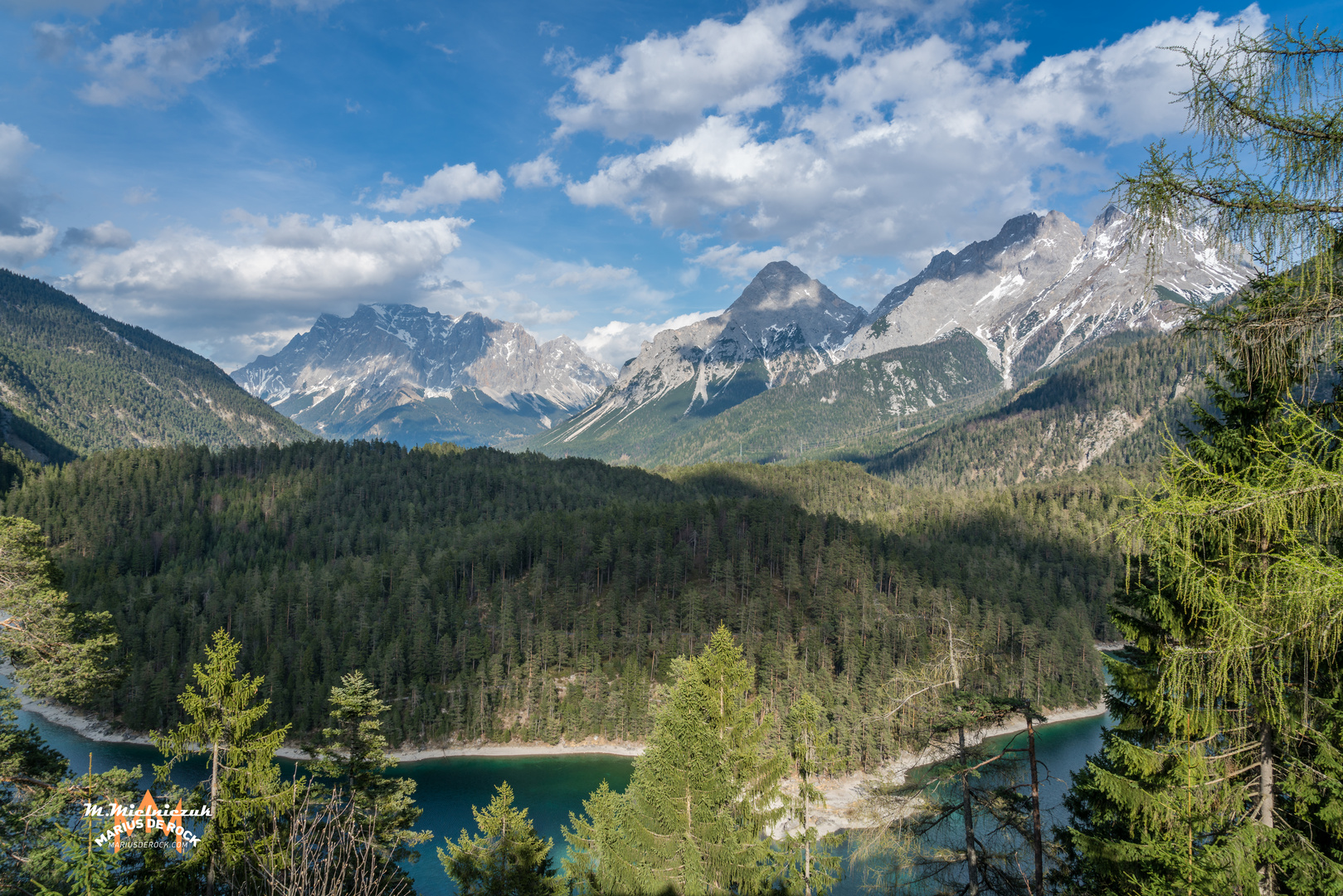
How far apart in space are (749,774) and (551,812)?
52.6m

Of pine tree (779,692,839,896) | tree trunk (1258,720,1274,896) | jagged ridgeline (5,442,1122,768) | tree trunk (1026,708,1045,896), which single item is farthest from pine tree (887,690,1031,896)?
jagged ridgeline (5,442,1122,768)

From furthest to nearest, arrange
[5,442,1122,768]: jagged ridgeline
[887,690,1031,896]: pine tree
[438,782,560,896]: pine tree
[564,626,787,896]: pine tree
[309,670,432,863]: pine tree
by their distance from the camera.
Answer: [5,442,1122,768]: jagged ridgeline < [438,782,560,896]: pine tree < [309,670,432,863]: pine tree < [564,626,787,896]: pine tree < [887,690,1031,896]: pine tree

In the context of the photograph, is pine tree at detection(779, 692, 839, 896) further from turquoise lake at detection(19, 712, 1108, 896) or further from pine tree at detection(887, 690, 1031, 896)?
turquoise lake at detection(19, 712, 1108, 896)

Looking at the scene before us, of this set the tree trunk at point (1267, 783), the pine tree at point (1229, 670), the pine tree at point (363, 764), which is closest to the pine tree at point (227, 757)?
the pine tree at point (363, 764)

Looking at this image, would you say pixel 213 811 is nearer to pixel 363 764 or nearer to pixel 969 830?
pixel 363 764

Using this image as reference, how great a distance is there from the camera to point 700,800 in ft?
66.4

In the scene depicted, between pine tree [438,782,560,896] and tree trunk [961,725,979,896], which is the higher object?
tree trunk [961,725,979,896]

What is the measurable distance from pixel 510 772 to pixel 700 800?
6636 cm

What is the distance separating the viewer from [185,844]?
17.5 meters

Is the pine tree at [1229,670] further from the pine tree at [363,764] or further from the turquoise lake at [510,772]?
the turquoise lake at [510,772]

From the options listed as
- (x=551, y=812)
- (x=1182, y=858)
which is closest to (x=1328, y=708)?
(x=1182, y=858)

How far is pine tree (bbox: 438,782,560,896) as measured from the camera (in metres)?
26.8

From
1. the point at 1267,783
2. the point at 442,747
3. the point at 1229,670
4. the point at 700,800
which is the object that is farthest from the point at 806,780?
the point at 442,747

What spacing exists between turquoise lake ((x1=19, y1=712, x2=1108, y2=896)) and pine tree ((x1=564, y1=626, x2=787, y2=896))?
44.3m
